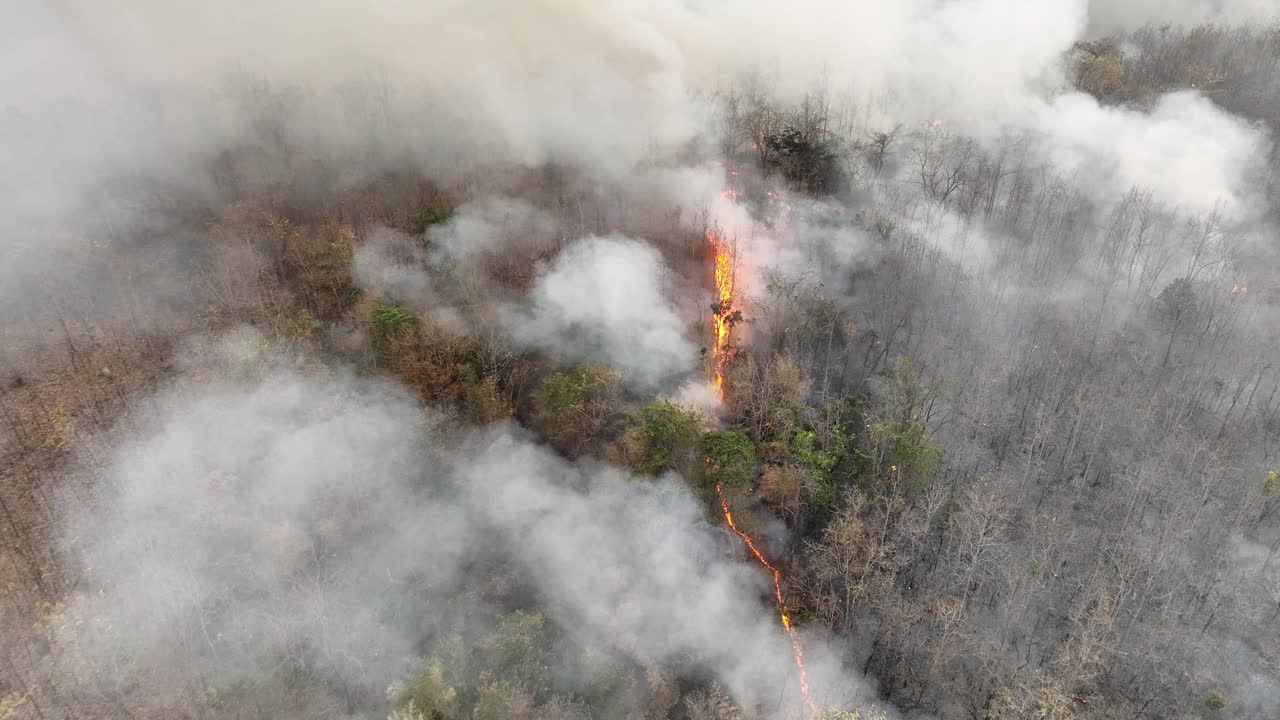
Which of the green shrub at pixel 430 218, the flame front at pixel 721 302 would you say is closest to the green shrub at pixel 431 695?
the flame front at pixel 721 302

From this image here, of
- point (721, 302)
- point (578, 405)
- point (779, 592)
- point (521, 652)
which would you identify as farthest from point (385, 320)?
point (779, 592)

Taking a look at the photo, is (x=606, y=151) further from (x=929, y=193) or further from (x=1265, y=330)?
(x=1265, y=330)

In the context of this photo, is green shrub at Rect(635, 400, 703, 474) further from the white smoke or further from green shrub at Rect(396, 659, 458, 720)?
green shrub at Rect(396, 659, 458, 720)

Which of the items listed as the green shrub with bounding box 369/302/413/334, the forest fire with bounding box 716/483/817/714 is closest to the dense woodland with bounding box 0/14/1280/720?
the green shrub with bounding box 369/302/413/334

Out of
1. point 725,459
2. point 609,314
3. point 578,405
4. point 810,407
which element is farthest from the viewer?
point 609,314

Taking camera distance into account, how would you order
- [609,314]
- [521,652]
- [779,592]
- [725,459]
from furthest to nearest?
[609,314], [779,592], [725,459], [521,652]

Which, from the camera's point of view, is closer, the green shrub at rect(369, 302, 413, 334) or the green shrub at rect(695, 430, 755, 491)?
the green shrub at rect(695, 430, 755, 491)

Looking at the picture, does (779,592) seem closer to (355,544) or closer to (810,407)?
(810,407)

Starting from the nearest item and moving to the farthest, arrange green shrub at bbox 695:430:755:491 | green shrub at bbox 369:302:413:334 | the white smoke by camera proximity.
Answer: green shrub at bbox 695:430:755:491, green shrub at bbox 369:302:413:334, the white smoke
